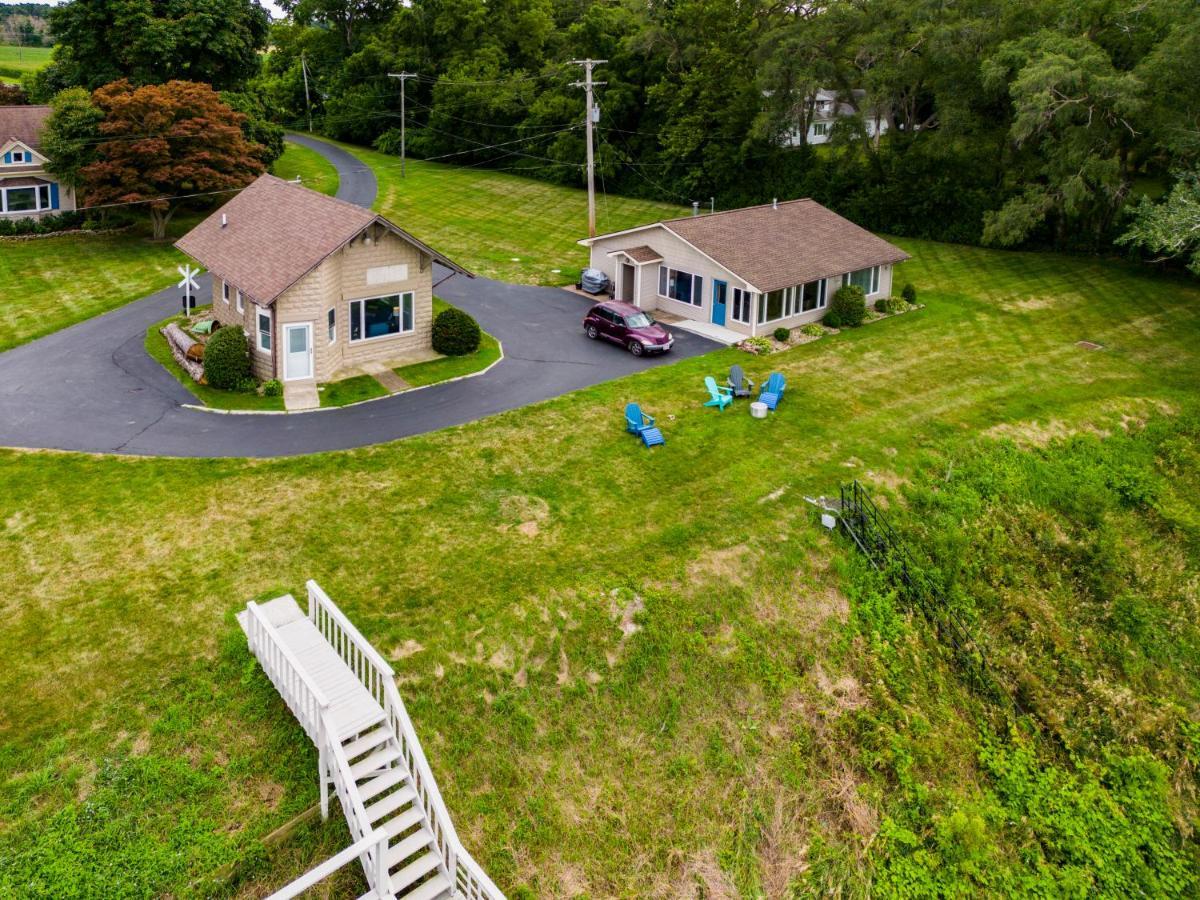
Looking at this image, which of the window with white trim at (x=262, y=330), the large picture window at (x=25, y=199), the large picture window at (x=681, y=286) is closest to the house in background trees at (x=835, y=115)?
the large picture window at (x=681, y=286)

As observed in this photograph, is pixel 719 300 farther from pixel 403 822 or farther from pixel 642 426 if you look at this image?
pixel 403 822

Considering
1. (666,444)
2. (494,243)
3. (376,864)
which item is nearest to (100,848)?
(376,864)

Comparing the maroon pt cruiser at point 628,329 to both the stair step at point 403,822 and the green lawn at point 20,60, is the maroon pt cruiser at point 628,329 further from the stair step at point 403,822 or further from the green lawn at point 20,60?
the green lawn at point 20,60

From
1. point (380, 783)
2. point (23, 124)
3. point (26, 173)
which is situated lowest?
point (380, 783)

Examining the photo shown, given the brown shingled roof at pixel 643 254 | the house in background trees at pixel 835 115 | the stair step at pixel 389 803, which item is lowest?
the stair step at pixel 389 803

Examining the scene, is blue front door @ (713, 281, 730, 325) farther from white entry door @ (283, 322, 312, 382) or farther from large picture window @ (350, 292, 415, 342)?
white entry door @ (283, 322, 312, 382)

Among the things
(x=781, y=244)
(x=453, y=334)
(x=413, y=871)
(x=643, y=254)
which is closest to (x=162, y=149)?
(x=453, y=334)
